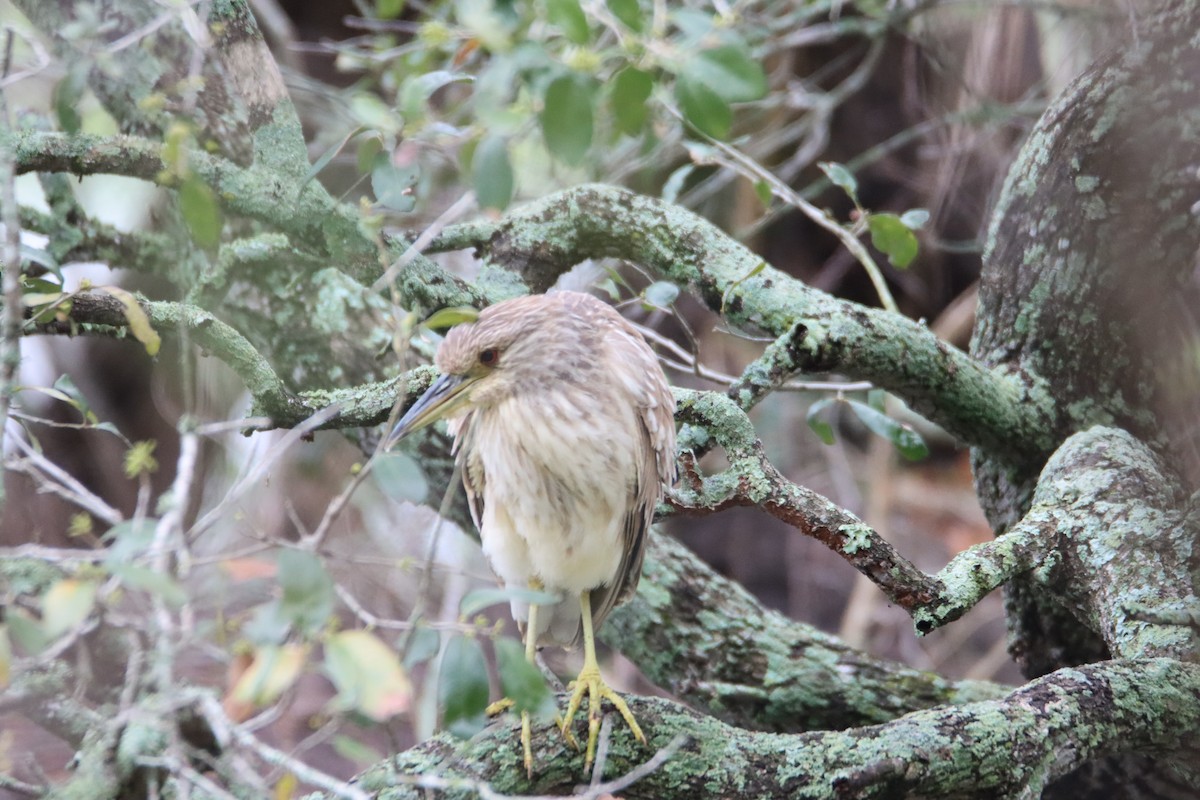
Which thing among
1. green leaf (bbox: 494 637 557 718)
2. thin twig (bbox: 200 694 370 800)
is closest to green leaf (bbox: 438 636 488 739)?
green leaf (bbox: 494 637 557 718)

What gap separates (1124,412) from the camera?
2.52 m

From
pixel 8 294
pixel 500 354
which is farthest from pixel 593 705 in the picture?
pixel 8 294

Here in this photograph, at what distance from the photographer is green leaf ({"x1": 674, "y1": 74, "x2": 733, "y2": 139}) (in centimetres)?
137

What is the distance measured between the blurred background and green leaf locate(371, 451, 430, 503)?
1.63 meters

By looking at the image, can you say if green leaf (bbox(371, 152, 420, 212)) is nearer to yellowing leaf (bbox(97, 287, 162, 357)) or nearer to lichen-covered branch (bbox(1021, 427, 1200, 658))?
yellowing leaf (bbox(97, 287, 162, 357))

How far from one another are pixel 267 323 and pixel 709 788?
5.28 feet

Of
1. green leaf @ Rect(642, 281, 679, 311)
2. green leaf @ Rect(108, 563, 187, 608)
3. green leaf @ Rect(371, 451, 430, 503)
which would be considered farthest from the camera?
green leaf @ Rect(642, 281, 679, 311)

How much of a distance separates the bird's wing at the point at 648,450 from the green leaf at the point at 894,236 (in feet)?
2.17

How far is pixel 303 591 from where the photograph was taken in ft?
3.54

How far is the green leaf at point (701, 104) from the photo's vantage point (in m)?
1.37

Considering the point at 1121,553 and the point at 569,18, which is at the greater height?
the point at 569,18

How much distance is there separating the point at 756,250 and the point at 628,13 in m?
3.85

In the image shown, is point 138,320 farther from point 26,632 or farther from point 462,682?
point 462,682

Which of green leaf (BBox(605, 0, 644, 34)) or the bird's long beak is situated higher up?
green leaf (BBox(605, 0, 644, 34))
